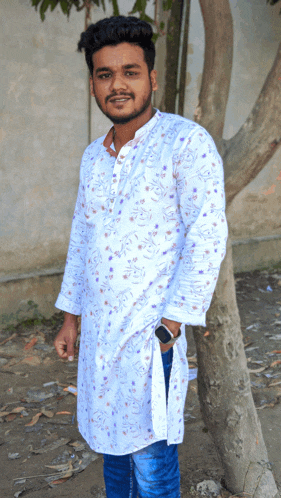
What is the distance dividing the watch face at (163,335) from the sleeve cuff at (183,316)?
0.20 feet

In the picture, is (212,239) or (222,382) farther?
(222,382)

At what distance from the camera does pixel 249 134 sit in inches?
106

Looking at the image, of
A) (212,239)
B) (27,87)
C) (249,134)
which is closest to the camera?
(212,239)

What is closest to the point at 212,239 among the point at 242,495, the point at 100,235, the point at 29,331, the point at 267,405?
the point at 100,235

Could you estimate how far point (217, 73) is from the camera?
2732 millimetres

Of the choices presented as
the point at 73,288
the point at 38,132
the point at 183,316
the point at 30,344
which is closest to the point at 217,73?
the point at 73,288

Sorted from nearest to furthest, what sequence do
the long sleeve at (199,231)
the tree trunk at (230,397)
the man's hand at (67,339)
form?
1. the long sleeve at (199,231)
2. the man's hand at (67,339)
3. the tree trunk at (230,397)

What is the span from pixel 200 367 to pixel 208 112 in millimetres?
1455

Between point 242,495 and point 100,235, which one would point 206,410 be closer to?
point 242,495

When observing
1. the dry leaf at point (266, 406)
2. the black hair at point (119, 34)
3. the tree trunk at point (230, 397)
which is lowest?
the dry leaf at point (266, 406)

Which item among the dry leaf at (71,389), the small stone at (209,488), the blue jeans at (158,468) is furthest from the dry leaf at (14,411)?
the blue jeans at (158,468)

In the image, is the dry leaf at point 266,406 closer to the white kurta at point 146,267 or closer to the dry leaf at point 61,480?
the dry leaf at point 61,480

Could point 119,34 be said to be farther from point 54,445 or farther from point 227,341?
point 54,445

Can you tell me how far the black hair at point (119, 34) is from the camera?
1915 millimetres
